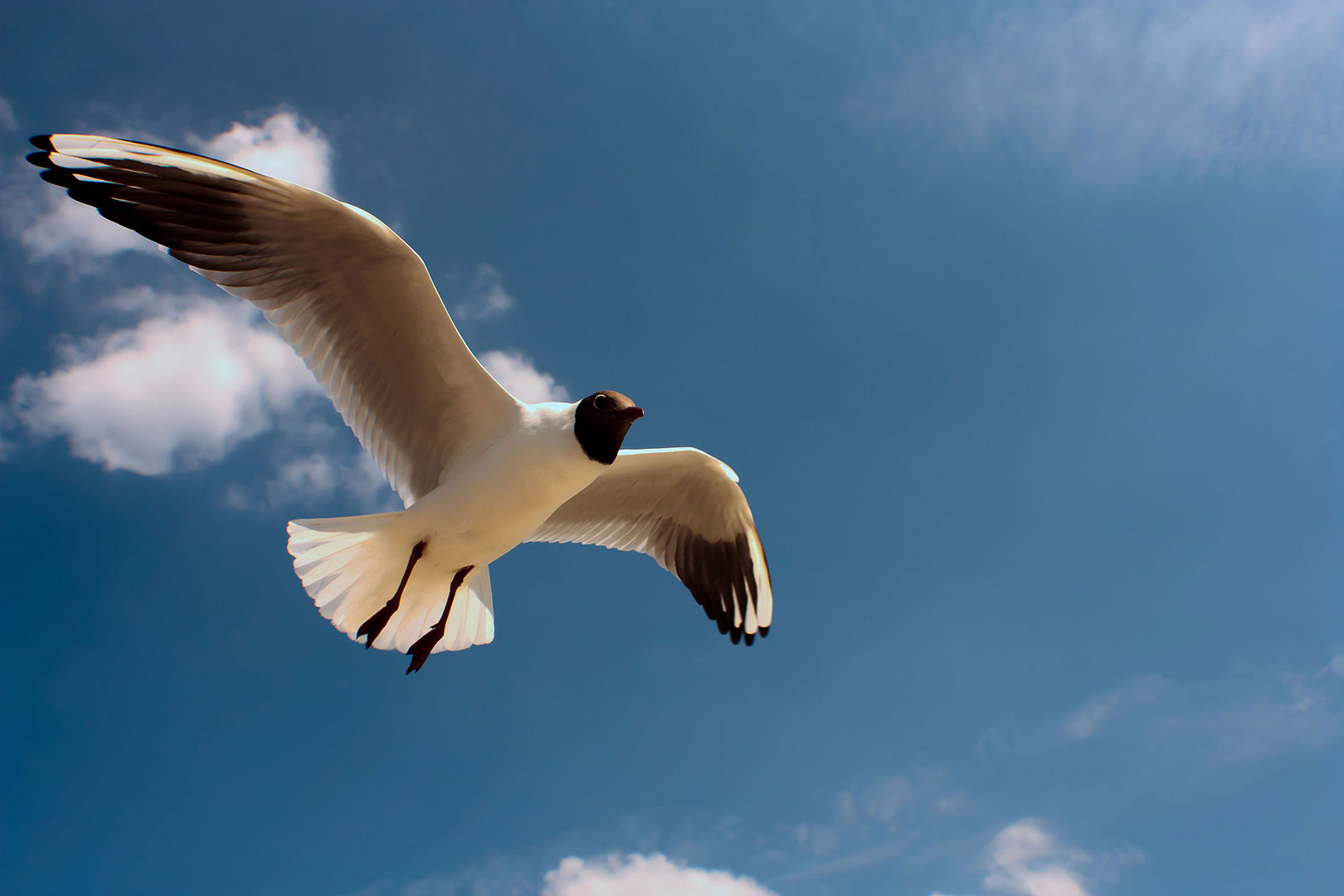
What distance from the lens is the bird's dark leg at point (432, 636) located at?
13.8 feet

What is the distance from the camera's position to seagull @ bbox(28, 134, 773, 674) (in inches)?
150

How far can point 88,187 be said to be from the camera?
146 inches

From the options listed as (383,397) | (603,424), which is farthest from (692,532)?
(383,397)

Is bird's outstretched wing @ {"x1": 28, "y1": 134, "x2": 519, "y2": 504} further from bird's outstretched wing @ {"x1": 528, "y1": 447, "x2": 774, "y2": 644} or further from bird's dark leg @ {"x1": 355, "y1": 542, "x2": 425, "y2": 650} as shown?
bird's outstretched wing @ {"x1": 528, "y1": 447, "x2": 774, "y2": 644}

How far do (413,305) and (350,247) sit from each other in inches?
15.4

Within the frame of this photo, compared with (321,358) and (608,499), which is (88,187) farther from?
(608,499)

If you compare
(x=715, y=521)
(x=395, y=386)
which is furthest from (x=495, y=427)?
(x=715, y=521)

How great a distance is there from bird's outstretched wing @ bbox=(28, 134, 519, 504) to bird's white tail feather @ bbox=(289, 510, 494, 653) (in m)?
0.57

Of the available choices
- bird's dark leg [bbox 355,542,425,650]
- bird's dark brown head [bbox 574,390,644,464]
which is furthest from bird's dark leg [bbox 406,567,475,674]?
bird's dark brown head [bbox 574,390,644,464]

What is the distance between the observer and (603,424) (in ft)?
12.7

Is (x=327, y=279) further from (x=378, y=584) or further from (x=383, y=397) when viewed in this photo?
(x=378, y=584)

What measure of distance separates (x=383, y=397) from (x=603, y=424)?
4.49ft

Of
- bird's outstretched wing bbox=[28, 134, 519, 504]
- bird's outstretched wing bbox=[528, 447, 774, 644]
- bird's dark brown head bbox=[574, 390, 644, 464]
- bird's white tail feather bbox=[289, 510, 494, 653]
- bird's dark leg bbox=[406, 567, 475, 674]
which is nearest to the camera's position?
bird's outstretched wing bbox=[28, 134, 519, 504]

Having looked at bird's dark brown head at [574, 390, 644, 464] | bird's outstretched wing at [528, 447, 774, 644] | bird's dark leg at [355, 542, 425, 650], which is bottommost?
bird's dark leg at [355, 542, 425, 650]
